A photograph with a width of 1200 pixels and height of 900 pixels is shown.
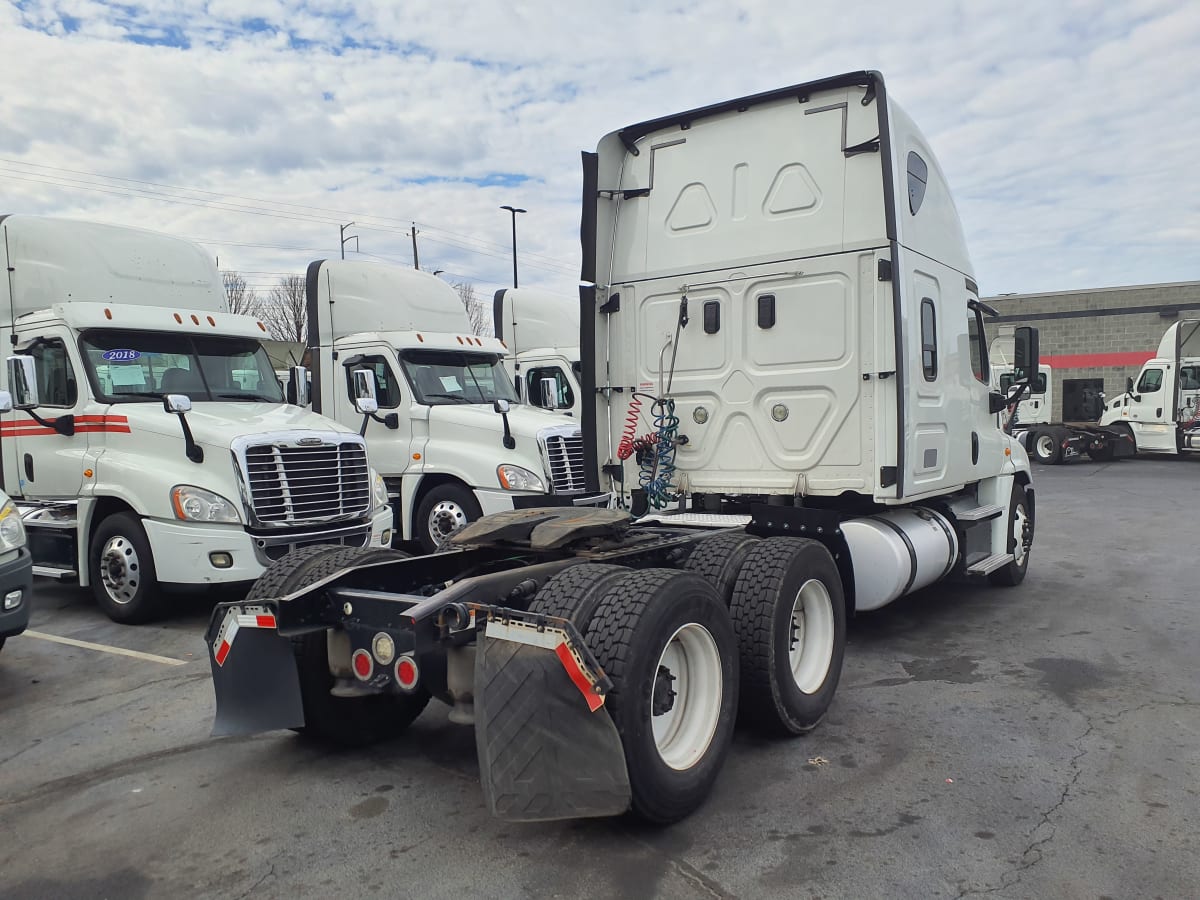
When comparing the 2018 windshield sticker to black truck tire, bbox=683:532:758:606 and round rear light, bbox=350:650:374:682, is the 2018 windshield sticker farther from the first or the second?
black truck tire, bbox=683:532:758:606

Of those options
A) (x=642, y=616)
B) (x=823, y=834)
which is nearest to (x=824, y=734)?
(x=823, y=834)

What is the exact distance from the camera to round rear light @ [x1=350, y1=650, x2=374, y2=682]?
3826mm

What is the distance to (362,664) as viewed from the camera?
3.86 metres

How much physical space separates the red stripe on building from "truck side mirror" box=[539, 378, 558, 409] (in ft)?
91.4

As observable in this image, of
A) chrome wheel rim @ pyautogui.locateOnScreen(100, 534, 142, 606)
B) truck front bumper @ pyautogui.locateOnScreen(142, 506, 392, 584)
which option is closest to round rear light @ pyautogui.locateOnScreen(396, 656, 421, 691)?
truck front bumper @ pyautogui.locateOnScreen(142, 506, 392, 584)

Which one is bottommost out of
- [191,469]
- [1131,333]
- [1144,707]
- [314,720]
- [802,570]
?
[1144,707]

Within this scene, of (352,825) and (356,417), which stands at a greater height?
(356,417)

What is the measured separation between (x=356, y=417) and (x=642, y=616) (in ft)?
25.9

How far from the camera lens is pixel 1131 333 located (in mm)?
32938

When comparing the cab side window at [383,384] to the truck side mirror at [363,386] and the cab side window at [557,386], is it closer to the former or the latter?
the truck side mirror at [363,386]

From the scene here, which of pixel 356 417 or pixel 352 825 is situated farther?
pixel 356 417

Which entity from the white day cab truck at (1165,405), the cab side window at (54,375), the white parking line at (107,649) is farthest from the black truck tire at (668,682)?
the white day cab truck at (1165,405)

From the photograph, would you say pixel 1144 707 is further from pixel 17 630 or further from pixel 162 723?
pixel 17 630

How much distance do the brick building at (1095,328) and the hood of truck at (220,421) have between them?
30874 mm
